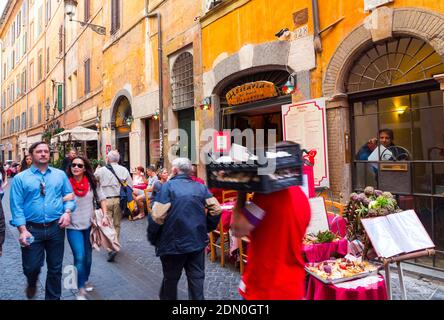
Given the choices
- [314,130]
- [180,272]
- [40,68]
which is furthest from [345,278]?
[40,68]

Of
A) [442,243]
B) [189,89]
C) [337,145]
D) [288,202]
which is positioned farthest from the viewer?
[189,89]

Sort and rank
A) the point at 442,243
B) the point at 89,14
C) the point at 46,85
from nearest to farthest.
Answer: the point at 442,243
the point at 89,14
the point at 46,85

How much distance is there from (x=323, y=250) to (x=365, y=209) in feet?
2.36

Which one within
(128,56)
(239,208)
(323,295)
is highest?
(128,56)

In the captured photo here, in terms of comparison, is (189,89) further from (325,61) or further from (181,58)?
(325,61)

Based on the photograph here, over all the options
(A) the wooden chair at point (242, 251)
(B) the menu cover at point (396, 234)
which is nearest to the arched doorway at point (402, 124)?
(B) the menu cover at point (396, 234)

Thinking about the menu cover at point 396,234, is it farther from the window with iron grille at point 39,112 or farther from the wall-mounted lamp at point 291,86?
the window with iron grille at point 39,112

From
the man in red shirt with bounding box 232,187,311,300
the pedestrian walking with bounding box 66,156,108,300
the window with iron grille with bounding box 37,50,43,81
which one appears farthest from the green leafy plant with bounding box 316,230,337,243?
the window with iron grille with bounding box 37,50,43,81

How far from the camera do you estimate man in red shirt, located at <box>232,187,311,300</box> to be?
2.27 meters

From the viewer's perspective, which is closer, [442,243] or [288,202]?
[288,202]

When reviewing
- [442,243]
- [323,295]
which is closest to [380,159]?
[442,243]

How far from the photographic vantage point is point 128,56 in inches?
522

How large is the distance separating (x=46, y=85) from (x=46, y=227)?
24503 mm

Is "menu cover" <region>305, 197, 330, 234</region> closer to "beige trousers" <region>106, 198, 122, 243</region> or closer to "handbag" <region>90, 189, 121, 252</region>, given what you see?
"handbag" <region>90, 189, 121, 252</region>
